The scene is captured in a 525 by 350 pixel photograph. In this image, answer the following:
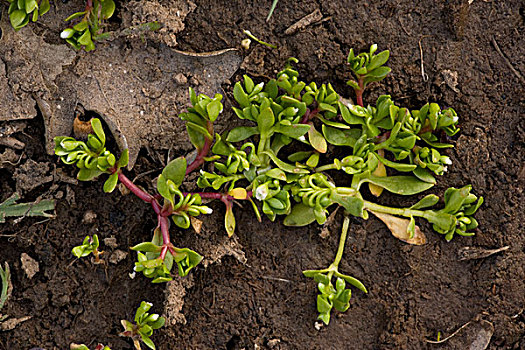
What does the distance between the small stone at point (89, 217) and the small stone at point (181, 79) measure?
2.34ft

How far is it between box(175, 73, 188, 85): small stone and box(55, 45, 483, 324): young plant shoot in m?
0.21

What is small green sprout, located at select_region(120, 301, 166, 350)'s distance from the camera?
104 inches

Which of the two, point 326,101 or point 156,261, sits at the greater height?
point 326,101

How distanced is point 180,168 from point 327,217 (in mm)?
719

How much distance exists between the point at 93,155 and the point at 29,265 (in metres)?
0.61

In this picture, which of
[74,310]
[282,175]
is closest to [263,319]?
[282,175]

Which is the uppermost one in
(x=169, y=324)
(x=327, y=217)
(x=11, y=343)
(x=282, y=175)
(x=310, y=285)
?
(x=282, y=175)

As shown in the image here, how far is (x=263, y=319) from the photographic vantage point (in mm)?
2764

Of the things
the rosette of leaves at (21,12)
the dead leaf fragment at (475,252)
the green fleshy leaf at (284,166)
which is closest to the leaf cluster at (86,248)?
the green fleshy leaf at (284,166)

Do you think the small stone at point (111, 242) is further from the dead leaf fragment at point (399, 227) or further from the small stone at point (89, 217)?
the dead leaf fragment at point (399, 227)

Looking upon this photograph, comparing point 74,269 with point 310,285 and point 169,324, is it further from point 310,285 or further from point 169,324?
point 310,285

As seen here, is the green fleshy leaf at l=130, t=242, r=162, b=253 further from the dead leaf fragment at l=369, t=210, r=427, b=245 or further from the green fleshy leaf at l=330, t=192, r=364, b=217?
the dead leaf fragment at l=369, t=210, r=427, b=245

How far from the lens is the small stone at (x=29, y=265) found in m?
2.71

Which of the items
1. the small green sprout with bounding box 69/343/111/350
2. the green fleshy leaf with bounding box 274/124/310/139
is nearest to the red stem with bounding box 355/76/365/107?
the green fleshy leaf with bounding box 274/124/310/139
